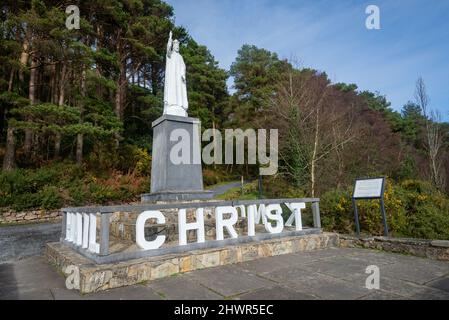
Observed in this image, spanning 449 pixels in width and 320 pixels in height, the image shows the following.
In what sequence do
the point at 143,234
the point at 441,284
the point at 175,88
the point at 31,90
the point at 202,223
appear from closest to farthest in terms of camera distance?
the point at 441,284 → the point at 143,234 → the point at 202,223 → the point at 175,88 → the point at 31,90

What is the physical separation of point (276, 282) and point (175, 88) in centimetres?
633

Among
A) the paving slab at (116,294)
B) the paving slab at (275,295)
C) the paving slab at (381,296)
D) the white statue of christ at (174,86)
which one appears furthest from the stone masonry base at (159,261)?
the white statue of christ at (174,86)

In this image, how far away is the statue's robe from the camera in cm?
815

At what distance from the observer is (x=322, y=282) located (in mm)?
3549

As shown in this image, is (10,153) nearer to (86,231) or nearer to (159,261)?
(86,231)

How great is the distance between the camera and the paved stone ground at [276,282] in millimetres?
3127

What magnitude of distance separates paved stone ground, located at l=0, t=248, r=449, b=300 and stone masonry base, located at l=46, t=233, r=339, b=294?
13 cm

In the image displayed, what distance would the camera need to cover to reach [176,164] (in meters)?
7.29

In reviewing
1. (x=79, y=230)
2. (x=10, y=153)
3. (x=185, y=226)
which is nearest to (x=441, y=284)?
(x=185, y=226)

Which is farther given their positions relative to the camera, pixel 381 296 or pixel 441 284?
pixel 441 284

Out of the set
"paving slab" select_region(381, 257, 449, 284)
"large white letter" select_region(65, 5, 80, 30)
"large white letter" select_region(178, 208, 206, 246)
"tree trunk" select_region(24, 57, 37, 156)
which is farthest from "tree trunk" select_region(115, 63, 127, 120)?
"paving slab" select_region(381, 257, 449, 284)

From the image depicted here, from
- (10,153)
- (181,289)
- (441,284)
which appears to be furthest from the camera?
(10,153)

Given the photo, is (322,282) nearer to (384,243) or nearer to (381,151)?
(384,243)
